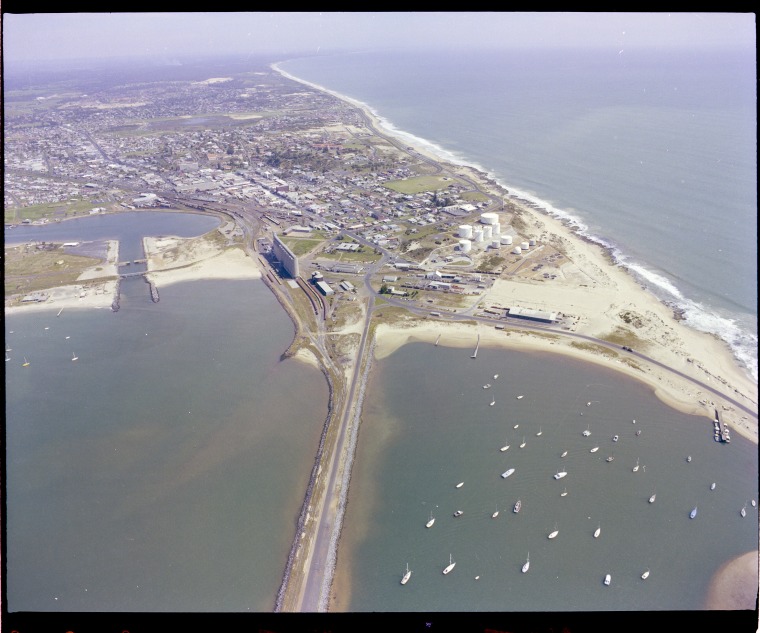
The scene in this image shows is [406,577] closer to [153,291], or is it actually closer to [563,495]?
[563,495]

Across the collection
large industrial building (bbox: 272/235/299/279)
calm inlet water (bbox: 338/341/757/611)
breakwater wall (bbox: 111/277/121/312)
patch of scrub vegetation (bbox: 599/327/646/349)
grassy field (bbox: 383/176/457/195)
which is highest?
grassy field (bbox: 383/176/457/195)

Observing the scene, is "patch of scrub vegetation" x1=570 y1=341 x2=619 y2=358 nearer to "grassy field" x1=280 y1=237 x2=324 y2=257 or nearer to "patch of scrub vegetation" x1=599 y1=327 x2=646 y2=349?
"patch of scrub vegetation" x1=599 y1=327 x2=646 y2=349

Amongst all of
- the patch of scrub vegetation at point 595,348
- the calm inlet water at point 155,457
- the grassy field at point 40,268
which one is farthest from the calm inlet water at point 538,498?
the grassy field at point 40,268

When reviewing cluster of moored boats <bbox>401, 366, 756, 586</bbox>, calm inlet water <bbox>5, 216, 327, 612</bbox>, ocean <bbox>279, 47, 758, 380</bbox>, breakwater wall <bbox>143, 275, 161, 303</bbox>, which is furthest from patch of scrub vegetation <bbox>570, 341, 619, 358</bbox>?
breakwater wall <bbox>143, 275, 161, 303</bbox>

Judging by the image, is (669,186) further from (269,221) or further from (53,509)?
(53,509)

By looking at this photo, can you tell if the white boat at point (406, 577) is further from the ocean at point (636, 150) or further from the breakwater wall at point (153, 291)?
the breakwater wall at point (153, 291)

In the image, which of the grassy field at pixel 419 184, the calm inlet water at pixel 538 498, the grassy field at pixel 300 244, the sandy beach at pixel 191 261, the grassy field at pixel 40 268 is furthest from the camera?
the grassy field at pixel 419 184

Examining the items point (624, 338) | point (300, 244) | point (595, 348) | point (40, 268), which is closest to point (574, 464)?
point (595, 348)
